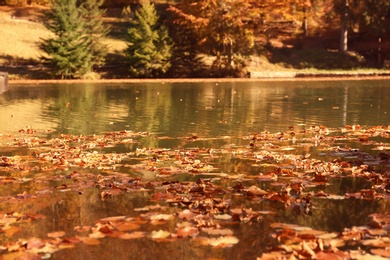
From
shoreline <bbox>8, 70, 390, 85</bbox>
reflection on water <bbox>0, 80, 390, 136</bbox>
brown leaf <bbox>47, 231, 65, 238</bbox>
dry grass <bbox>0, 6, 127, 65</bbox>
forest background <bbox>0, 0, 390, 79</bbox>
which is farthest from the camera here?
dry grass <bbox>0, 6, 127, 65</bbox>

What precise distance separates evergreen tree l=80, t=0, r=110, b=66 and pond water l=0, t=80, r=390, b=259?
24.4m

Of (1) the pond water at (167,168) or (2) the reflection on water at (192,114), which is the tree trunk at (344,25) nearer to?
(2) the reflection on water at (192,114)

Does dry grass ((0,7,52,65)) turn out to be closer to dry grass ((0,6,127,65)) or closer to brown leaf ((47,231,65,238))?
dry grass ((0,6,127,65))

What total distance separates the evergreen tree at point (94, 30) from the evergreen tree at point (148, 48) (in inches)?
81.1

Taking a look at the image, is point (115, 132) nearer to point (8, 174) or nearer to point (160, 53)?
point (8, 174)

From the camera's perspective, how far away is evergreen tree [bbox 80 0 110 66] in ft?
138

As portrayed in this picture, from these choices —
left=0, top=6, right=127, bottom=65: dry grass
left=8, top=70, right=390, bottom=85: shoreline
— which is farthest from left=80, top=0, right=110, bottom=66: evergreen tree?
left=8, top=70, right=390, bottom=85: shoreline

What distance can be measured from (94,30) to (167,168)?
36.5m

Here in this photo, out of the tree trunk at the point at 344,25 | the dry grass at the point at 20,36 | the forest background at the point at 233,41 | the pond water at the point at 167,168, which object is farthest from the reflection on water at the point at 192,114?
the tree trunk at the point at 344,25

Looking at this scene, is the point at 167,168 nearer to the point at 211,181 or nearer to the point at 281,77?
the point at 211,181

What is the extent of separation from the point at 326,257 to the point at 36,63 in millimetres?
40465

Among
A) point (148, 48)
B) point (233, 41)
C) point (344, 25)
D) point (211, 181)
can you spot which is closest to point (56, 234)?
point (211, 181)

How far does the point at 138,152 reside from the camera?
375 inches

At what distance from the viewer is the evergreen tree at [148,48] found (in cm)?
4084
